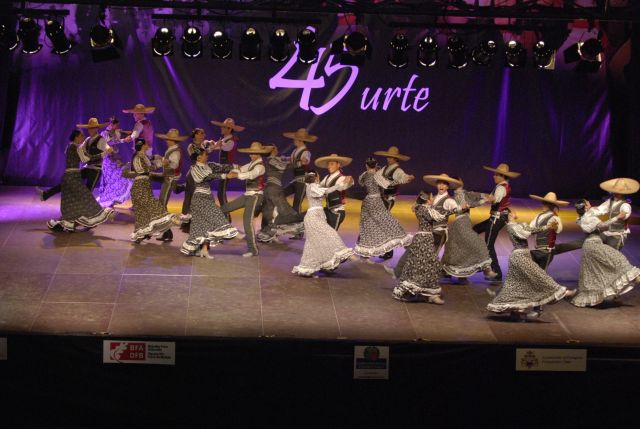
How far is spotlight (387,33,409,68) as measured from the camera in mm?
12375

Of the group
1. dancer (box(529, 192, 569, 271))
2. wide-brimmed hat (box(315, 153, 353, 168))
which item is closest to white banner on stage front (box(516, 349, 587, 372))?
dancer (box(529, 192, 569, 271))

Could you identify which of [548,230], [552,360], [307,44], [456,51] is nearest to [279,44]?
[307,44]

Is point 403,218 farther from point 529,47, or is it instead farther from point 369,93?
point 529,47

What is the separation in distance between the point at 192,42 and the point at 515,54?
12.4 feet

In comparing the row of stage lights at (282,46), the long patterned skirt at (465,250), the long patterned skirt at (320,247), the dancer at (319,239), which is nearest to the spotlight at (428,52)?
the row of stage lights at (282,46)

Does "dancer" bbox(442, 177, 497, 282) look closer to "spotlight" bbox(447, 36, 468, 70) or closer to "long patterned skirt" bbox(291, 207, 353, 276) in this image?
"long patterned skirt" bbox(291, 207, 353, 276)

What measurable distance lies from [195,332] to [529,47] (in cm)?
759

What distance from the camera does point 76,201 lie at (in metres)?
12.1

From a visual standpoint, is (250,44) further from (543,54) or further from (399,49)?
(543,54)

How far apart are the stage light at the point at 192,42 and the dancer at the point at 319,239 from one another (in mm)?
2459

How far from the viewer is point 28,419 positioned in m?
8.77

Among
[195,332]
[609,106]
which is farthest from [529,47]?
[195,332]

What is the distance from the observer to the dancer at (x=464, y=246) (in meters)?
10.8

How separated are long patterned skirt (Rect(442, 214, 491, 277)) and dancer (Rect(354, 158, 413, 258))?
0.58 meters
